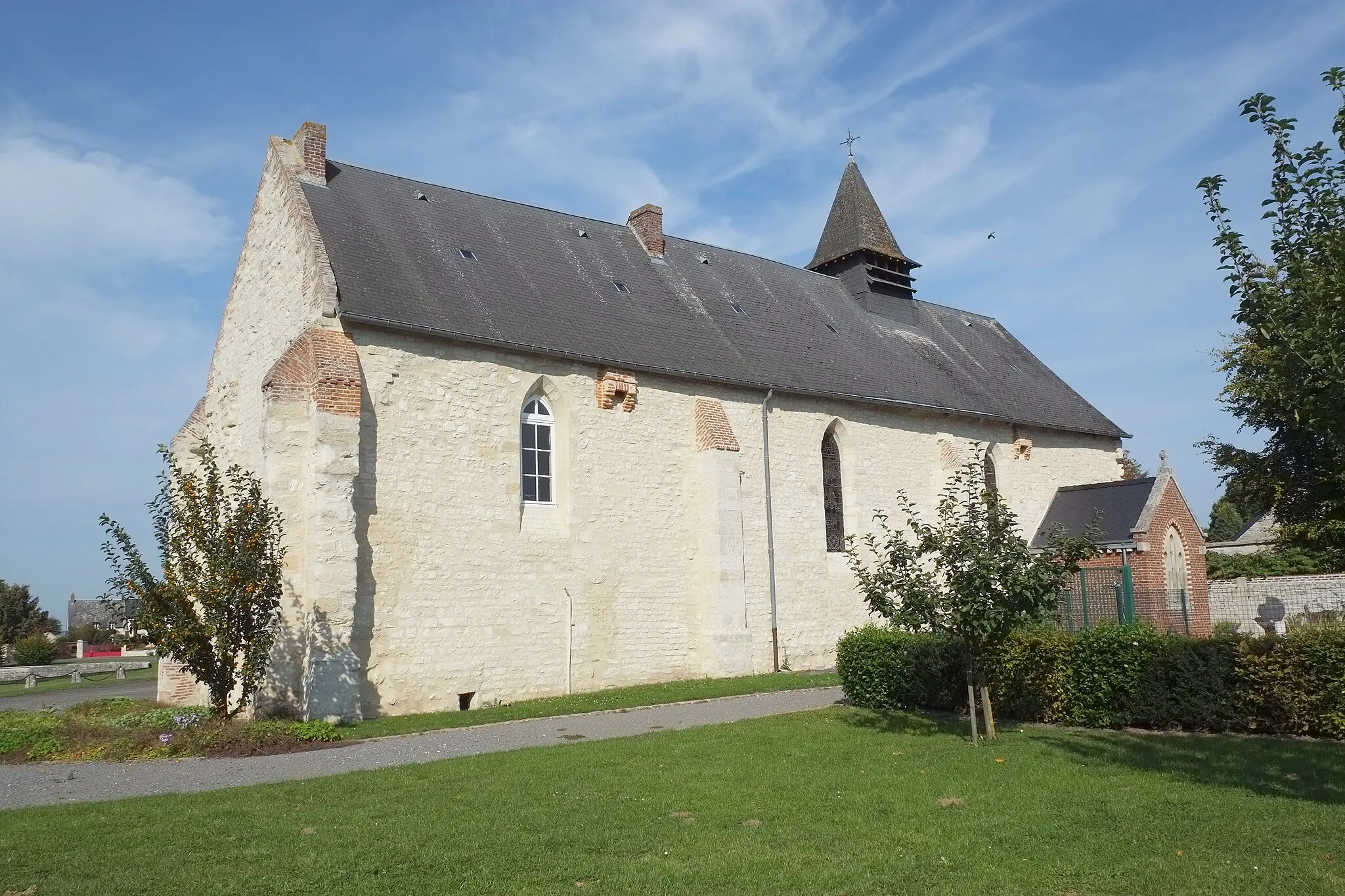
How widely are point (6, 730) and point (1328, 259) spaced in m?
13.9

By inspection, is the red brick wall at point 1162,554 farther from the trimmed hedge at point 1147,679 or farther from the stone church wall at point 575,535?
the trimmed hedge at point 1147,679

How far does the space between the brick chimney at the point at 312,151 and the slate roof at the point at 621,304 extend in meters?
0.22

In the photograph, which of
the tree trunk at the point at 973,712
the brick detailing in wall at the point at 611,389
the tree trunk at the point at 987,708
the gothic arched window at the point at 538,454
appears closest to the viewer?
the tree trunk at the point at 973,712

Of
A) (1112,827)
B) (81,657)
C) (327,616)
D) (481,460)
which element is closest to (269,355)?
(481,460)

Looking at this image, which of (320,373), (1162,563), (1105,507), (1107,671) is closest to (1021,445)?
(1105,507)

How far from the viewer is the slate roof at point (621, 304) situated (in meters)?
15.7

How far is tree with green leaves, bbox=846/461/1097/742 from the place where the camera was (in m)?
9.62

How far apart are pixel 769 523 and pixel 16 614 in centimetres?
3295

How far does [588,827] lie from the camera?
684 centimetres

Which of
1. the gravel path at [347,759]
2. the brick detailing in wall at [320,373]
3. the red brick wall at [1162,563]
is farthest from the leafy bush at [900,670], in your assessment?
the brick detailing in wall at [320,373]

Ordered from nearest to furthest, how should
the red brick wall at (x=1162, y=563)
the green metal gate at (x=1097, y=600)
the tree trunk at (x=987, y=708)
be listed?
the tree trunk at (x=987, y=708) < the green metal gate at (x=1097, y=600) < the red brick wall at (x=1162, y=563)

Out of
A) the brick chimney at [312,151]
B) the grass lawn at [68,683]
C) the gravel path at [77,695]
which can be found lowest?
the grass lawn at [68,683]

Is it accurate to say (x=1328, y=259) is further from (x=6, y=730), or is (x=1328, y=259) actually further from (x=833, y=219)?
(x=833, y=219)

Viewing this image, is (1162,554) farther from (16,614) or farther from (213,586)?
(16,614)
